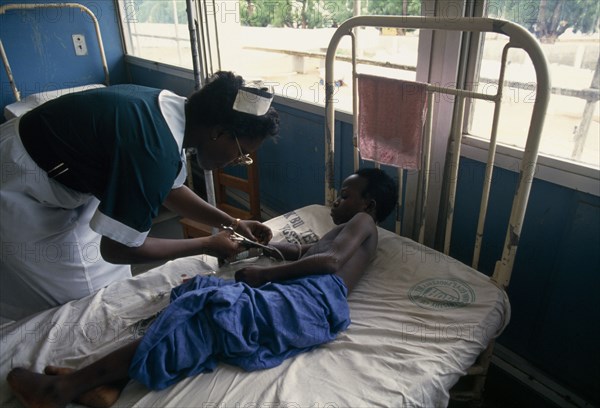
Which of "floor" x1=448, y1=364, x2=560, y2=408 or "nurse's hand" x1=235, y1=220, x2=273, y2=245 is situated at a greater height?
"nurse's hand" x1=235, y1=220, x2=273, y2=245

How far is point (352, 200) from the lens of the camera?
5.52ft

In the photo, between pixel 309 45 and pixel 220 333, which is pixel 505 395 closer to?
pixel 220 333

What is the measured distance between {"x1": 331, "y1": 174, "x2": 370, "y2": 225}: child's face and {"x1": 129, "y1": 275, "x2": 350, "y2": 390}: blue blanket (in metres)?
0.49

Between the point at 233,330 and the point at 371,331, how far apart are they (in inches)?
16.4

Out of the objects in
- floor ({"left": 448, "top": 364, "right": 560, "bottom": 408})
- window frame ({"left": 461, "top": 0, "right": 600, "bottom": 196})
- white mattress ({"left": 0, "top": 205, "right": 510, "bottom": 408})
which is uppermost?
window frame ({"left": 461, "top": 0, "right": 600, "bottom": 196})

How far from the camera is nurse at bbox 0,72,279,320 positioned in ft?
3.51

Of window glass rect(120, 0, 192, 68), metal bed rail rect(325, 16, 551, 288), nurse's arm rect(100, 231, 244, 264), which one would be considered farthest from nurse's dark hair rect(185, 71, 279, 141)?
window glass rect(120, 0, 192, 68)

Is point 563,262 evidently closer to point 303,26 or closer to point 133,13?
point 303,26

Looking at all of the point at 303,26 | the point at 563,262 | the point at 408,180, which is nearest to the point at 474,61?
the point at 408,180

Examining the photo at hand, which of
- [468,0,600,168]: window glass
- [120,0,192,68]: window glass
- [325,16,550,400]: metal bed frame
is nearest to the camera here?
[325,16,550,400]: metal bed frame

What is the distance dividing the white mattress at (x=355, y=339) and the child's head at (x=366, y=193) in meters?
0.18

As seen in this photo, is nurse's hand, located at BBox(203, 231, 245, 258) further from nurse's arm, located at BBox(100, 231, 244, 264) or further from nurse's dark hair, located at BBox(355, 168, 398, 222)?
nurse's dark hair, located at BBox(355, 168, 398, 222)

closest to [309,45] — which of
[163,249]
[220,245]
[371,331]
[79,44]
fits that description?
[220,245]

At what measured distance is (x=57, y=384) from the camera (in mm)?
1044
